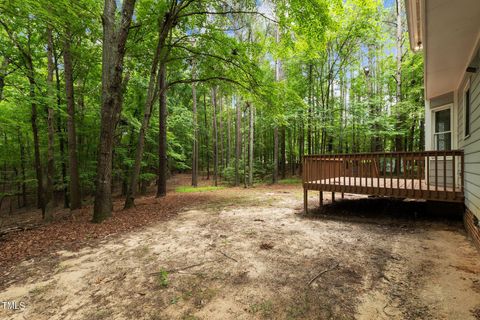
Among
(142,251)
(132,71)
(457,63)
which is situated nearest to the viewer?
(142,251)

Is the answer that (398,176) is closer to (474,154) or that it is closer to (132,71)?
(474,154)

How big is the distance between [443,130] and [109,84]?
9.59 m

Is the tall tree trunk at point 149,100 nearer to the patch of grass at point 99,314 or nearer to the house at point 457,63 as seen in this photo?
the patch of grass at point 99,314

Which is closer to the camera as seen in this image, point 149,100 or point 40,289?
point 40,289

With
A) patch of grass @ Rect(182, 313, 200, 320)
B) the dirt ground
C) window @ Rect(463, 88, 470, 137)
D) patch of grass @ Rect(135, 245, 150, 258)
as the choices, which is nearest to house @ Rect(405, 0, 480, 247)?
window @ Rect(463, 88, 470, 137)

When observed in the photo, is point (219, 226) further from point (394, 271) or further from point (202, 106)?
point (202, 106)

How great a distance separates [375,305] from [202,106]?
69.5ft

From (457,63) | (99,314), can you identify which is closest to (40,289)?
(99,314)

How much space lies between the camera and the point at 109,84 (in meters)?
5.15

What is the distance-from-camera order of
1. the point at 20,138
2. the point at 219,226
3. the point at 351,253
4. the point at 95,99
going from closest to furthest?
the point at 351,253 < the point at 219,226 < the point at 95,99 < the point at 20,138

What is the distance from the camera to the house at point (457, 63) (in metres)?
2.94

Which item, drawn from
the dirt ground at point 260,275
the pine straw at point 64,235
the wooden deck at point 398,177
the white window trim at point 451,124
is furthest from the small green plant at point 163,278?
the white window trim at point 451,124

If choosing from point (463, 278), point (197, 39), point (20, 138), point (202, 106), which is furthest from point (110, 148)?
point (202, 106)

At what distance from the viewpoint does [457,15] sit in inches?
115
